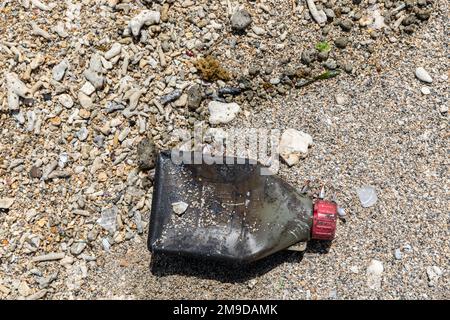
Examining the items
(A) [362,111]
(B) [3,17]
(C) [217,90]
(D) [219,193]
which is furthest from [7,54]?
(A) [362,111]

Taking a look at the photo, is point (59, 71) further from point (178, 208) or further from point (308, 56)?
point (308, 56)

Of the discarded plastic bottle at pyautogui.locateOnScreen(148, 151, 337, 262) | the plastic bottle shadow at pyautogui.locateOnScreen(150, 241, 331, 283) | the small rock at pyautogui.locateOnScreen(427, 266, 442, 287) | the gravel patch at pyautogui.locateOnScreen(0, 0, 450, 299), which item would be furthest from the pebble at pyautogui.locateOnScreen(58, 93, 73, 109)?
the small rock at pyautogui.locateOnScreen(427, 266, 442, 287)

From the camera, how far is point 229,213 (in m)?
3.06

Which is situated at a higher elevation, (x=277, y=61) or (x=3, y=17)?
(x=3, y=17)

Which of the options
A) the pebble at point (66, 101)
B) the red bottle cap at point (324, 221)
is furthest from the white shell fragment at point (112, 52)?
the red bottle cap at point (324, 221)

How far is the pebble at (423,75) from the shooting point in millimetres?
3172

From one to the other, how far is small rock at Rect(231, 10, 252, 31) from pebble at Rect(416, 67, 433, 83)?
0.83m

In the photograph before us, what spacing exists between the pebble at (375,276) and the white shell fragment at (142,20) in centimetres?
151

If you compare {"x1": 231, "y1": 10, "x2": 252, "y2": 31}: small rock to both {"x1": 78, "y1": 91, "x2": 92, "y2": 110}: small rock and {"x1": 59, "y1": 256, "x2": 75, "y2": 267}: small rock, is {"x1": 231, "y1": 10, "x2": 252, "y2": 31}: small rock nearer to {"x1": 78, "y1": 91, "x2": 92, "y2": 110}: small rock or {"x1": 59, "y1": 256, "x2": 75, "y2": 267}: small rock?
{"x1": 78, "y1": 91, "x2": 92, "y2": 110}: small rock

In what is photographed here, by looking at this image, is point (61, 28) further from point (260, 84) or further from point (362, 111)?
point (362, 111)

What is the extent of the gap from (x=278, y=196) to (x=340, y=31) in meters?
0.85

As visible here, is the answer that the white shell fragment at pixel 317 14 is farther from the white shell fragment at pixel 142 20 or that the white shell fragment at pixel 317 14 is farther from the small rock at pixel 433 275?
the small rock at pixel 433 275

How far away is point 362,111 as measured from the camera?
3174 millimetres

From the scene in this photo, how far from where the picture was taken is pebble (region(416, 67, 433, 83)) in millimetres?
3172
